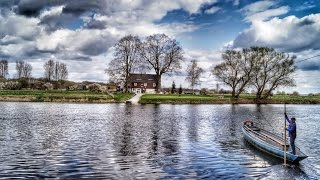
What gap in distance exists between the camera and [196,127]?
43500mm

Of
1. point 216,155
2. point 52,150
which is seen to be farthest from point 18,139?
point 216,155

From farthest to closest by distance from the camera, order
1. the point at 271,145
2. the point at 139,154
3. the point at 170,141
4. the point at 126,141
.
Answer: the point at 170,141
the point at 126,141
the point at 271,145
the point at 139,154

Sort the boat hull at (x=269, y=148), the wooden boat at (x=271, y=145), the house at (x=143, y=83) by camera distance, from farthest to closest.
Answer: the house at (x=143, y=83) < the wooden boat at (x=271, y=145) < the boat hull at (x=269, y=148)

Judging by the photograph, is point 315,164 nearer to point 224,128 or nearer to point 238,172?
point 238,172

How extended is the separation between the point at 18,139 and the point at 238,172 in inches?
774

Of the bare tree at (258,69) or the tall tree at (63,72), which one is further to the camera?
the tall tree at (63,72)

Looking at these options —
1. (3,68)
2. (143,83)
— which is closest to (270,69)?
(143,83)

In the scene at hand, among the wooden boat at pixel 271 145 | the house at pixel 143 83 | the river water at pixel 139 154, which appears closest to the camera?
the river water at pixel 139 154

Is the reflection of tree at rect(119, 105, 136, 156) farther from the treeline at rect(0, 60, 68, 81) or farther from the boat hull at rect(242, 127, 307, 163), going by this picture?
the treeline at rect(0, 60, 68, 81)

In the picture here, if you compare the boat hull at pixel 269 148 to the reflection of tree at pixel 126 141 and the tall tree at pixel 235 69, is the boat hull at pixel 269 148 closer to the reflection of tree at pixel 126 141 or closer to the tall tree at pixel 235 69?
the reflection of tree at pixel 126 141

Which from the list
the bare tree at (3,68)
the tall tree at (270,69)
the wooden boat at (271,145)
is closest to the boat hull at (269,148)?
the wooden boat at (271,145)

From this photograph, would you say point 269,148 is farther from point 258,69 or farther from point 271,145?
point 258,69

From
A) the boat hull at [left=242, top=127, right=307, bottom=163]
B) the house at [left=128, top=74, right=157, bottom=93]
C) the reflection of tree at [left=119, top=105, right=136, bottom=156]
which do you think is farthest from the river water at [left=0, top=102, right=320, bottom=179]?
the house at [left=128, top=74, right=157, bottom=93]

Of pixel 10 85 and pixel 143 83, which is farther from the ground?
pixel 143 83
